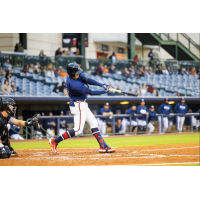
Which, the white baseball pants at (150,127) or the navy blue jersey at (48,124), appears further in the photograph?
the white baseball pants at (150,127)

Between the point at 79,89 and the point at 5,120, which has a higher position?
the point at 79,89

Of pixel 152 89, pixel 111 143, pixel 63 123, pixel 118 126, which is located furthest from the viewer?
pixel 152 89

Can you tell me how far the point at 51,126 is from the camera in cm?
1081

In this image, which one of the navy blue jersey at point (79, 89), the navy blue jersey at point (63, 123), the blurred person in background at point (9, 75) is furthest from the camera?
the blurred person in background at point (9, 75)

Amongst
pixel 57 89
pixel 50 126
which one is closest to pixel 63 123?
pixel 50 126

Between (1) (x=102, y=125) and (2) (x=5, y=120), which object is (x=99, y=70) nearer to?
(1) (x=102, y=125)

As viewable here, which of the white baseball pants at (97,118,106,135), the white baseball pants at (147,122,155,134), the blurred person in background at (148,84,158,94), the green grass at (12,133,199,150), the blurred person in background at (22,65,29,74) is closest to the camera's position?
the green grass at (12,133,199,150)

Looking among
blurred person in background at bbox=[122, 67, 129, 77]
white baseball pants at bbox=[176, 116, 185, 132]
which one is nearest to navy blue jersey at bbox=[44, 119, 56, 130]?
white baseball pants at bbox=[176, 116, 185, 132]

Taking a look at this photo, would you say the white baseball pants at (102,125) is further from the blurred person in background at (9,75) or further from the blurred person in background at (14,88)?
the blurred person in background at (9,75)

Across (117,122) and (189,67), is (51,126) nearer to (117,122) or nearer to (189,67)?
(117,122)

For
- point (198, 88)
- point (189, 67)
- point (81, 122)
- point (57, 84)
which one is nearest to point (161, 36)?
point (189, 67)

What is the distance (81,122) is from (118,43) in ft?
70.3

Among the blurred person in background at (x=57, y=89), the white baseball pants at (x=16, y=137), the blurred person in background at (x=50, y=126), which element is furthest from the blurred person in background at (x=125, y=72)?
the white baseball pants at (x=16, y=137)

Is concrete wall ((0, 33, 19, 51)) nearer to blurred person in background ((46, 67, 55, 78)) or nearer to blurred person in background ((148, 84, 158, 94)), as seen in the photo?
blurred person in background ((46, 67, 55, 78))
